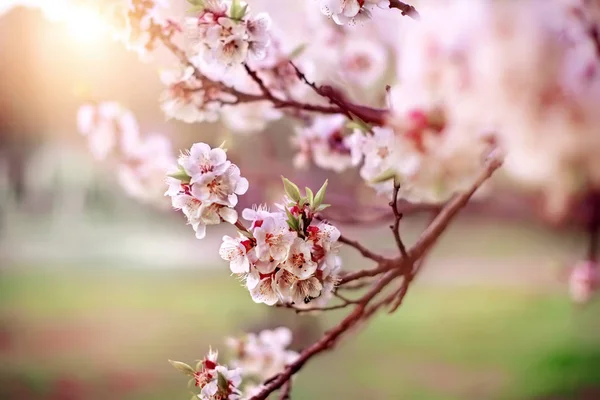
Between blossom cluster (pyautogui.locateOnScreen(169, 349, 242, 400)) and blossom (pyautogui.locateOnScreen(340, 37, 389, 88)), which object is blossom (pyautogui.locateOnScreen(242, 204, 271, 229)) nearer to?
blossom cluster (pyautogui.locateOnScreen(169, 349, 242, 400))

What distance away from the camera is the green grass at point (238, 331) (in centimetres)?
178

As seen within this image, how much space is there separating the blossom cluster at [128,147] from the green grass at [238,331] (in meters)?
0.89

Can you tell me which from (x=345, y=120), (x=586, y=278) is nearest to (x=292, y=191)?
(x=345, y=120)

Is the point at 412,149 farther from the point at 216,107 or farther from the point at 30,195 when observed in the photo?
the point at 30,195

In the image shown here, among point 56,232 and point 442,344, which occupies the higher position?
point 56,232

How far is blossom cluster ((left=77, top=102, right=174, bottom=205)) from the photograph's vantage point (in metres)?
0.91

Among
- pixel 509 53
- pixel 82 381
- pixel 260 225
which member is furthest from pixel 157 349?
pixel 260 225

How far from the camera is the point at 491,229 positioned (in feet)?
7.07

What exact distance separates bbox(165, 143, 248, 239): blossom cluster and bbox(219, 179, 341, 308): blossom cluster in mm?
18

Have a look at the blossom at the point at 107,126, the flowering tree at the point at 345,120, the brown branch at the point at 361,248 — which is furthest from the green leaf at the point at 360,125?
the blossom at the point at 107,126

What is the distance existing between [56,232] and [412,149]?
1.64m

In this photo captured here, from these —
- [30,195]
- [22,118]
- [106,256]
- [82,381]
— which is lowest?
[82,381]

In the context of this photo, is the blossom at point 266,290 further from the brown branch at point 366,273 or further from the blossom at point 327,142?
the blossom at point 327,142

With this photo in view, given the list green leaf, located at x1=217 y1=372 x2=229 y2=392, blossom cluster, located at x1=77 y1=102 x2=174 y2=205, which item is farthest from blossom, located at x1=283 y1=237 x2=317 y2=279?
blossom cluster, located at x1=77 y1=102 x2=174 y2=205
